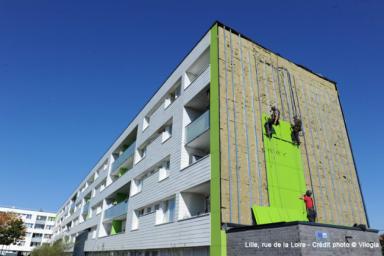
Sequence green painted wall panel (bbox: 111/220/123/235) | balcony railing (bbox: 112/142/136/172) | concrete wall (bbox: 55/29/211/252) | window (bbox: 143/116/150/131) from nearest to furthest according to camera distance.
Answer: concrete wall (bbox: 55/29/211/252) → window (bbox: 143/116/150/131) → balcony railing (bbox: 112/142/136/172) → green painted wall panel (bbox: 111/220/123/235)

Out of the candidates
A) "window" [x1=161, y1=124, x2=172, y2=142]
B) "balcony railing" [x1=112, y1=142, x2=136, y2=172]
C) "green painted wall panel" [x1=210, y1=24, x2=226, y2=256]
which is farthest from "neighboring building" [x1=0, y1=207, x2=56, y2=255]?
"green painted wall panel" [x1=210, y1=24, x2=226, y2=256]

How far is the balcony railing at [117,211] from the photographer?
25684 mm

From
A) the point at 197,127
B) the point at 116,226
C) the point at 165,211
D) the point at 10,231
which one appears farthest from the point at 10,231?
the point at 197,127

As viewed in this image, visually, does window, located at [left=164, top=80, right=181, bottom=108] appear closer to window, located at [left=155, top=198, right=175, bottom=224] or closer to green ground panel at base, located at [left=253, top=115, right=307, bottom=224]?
window, located at [left=155, top=198, right=175, bottom=224]

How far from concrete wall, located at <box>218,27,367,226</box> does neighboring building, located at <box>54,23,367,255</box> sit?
2.4 inches

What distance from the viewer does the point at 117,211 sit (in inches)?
1078

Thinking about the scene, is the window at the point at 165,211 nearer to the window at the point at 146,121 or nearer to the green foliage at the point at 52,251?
the window at the point at 146,121

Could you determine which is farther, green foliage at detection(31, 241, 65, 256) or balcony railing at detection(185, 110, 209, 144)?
green foliage at detection(31, 241, 65, 256)

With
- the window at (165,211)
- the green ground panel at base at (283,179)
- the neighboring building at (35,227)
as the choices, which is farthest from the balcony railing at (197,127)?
the neighboring building at (35,227)

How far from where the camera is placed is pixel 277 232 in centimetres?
1062

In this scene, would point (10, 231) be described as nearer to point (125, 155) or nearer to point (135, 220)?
point (125, 155)

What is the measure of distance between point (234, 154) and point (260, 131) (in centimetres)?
271

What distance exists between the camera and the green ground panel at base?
550 inches

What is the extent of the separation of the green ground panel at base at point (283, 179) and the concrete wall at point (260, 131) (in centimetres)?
43
